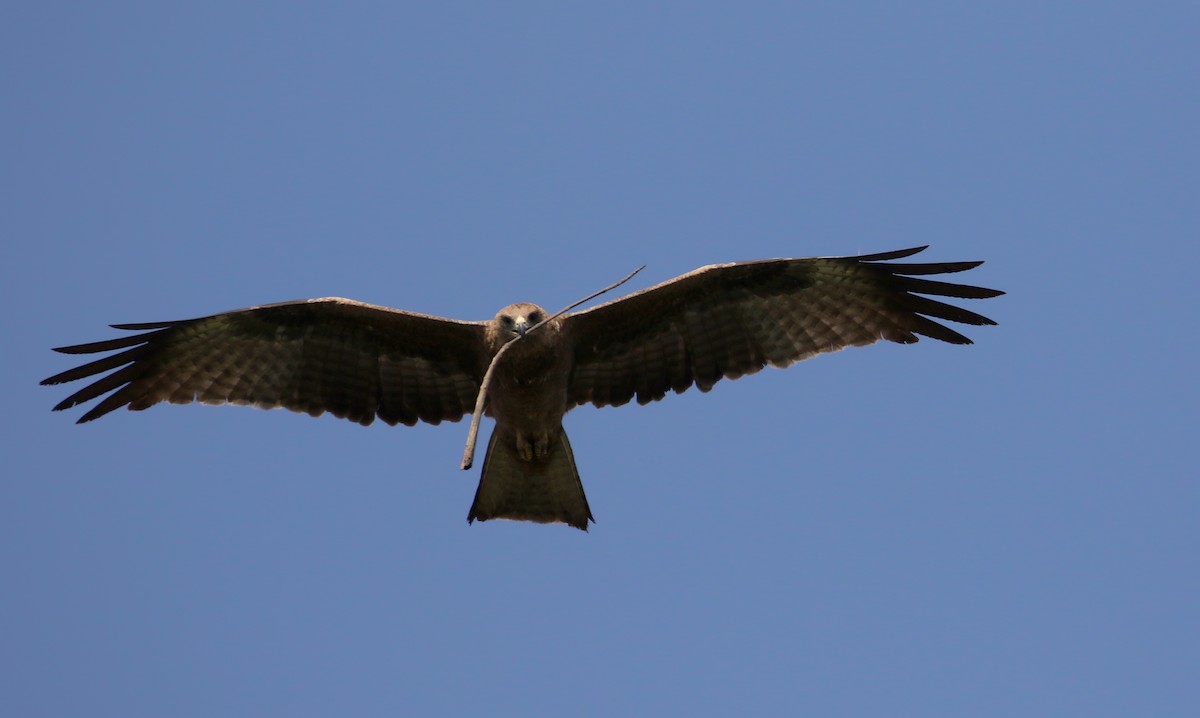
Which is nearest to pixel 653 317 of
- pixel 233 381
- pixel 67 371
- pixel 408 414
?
pixel 408 414

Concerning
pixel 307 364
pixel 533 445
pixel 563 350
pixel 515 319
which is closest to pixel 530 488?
pixel 533 445

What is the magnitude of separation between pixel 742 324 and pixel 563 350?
1486mm

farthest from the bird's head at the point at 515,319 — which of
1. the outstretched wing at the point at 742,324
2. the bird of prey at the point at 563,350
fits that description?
the outstretched wing at the point at 742,324

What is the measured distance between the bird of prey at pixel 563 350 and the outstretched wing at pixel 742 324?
0.04ft

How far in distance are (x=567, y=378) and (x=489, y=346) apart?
0.72 meters

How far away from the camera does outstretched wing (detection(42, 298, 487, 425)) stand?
10.6 metres

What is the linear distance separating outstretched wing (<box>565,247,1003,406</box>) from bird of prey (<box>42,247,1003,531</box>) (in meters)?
0.01

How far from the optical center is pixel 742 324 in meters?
10.8

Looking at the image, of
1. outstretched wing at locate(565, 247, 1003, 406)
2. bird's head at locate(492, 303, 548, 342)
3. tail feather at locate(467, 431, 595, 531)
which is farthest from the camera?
outstretched wing at locate(565, 247, 1003, 406)

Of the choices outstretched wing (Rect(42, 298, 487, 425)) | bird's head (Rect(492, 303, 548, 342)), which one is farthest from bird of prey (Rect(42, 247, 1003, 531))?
bird's head (Rect(492, 303, 548, 342))

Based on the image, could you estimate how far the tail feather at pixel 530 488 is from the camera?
1048cm

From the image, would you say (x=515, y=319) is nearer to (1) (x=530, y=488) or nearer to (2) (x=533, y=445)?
(2) (x=533, y=445)

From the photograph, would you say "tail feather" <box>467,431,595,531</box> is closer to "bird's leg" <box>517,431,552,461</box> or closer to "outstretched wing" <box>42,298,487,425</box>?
"bird's leg" <box>517,431,552,461</box>

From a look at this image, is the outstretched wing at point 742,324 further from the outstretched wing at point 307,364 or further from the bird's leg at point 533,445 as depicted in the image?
the outstretched wing at point 307,364
